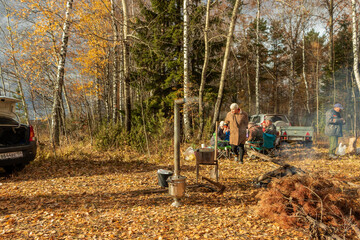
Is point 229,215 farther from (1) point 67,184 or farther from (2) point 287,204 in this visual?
(1) point 67,184

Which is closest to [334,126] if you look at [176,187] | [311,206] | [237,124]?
[237,124]

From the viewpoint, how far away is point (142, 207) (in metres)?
3.98

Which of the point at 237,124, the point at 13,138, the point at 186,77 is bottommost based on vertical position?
the point at 13,138

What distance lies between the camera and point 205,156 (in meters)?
5.12

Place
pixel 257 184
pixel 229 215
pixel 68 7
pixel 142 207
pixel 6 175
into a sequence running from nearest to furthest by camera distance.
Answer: pixel 229 215
pixel 142 207
pixel 257 184
pixel 6 175
pixel 68 7

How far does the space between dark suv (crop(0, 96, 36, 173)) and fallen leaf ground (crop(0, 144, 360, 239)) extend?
0.51 meters

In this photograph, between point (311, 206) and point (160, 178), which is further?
point (160, 178)

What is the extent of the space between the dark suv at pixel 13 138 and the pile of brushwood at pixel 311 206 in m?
5.73

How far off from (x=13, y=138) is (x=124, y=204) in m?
4.31

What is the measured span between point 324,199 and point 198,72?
1046 cm

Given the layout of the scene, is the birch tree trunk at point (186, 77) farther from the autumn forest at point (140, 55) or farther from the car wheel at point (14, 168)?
the car wheel at point (14, 168)

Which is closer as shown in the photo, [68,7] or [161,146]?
[161,146]

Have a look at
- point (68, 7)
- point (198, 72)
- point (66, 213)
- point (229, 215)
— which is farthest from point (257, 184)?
point (68, 7)

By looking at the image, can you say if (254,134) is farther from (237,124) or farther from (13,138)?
(13,138)
